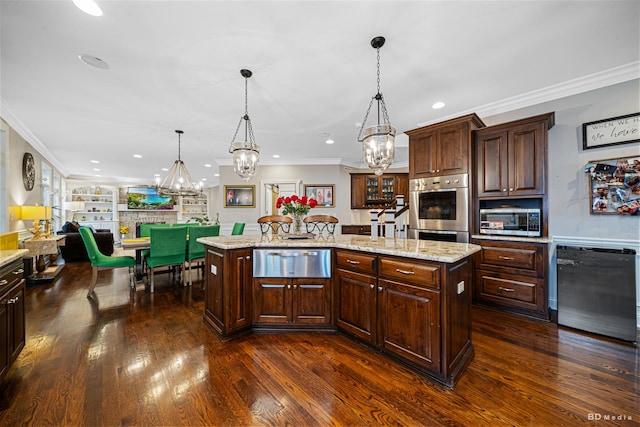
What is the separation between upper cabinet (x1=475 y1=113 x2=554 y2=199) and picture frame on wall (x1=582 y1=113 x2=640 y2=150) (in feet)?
1.17

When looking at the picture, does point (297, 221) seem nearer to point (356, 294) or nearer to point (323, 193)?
point (356, 294)

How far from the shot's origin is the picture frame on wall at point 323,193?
22.0ft

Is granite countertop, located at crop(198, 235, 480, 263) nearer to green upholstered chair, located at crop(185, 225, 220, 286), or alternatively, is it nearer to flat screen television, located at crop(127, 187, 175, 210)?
green upholstered chair, located at crop(185, 225, 220, 286)

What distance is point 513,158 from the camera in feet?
9.80

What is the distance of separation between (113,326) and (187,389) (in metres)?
1.60

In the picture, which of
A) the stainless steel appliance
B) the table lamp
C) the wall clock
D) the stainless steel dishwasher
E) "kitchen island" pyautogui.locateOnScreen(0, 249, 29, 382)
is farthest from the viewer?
the wall clock

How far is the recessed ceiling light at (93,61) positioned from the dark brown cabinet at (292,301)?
2649 mm

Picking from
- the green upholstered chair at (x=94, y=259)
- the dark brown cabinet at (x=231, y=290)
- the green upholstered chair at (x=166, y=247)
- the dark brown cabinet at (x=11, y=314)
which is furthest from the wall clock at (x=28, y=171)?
the dark brown cabinet at (x=231, y=290)

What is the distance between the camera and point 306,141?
16.9 ft

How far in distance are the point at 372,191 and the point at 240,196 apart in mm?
3660

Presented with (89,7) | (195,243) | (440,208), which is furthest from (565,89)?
(195,243)

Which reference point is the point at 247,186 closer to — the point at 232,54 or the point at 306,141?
the point at 306,141

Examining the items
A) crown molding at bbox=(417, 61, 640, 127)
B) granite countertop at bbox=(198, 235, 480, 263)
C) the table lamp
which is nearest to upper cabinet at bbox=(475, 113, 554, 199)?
crown molding at bbox=(417, 61, 640, 127)

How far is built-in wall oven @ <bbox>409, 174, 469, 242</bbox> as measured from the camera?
10.4 ft
